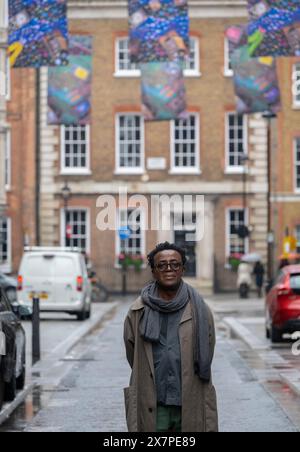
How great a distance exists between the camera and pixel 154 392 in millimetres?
8305

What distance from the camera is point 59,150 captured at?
181 ft

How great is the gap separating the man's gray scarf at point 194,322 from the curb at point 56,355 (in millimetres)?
5480

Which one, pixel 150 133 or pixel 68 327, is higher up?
pixel 150 133

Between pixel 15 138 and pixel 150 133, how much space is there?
5.42 m

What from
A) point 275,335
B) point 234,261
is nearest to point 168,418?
point 275,335

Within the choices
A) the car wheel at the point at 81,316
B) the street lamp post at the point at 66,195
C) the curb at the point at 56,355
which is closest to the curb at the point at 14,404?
the curb at the point at 56,355

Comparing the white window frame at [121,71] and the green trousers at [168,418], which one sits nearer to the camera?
the green trousers at [168,418]

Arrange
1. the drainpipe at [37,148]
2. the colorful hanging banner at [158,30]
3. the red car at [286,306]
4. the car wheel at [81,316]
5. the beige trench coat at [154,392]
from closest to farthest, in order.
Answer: the beige trench coat at [154,392] → the red car at [286,306] → the colorful hanging banner at [158,30] → the car wheel at [81,316] → the drainpipe at [37,148]

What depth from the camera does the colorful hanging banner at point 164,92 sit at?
113ft

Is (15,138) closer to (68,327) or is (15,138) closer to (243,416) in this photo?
(68,327)

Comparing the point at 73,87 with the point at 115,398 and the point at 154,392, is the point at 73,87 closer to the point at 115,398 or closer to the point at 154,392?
the point at 115,398

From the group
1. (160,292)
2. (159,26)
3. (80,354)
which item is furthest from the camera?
(159,26)

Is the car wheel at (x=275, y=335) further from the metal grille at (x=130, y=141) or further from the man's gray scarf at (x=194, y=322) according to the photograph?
the metal grille at (x=130, y=141)
